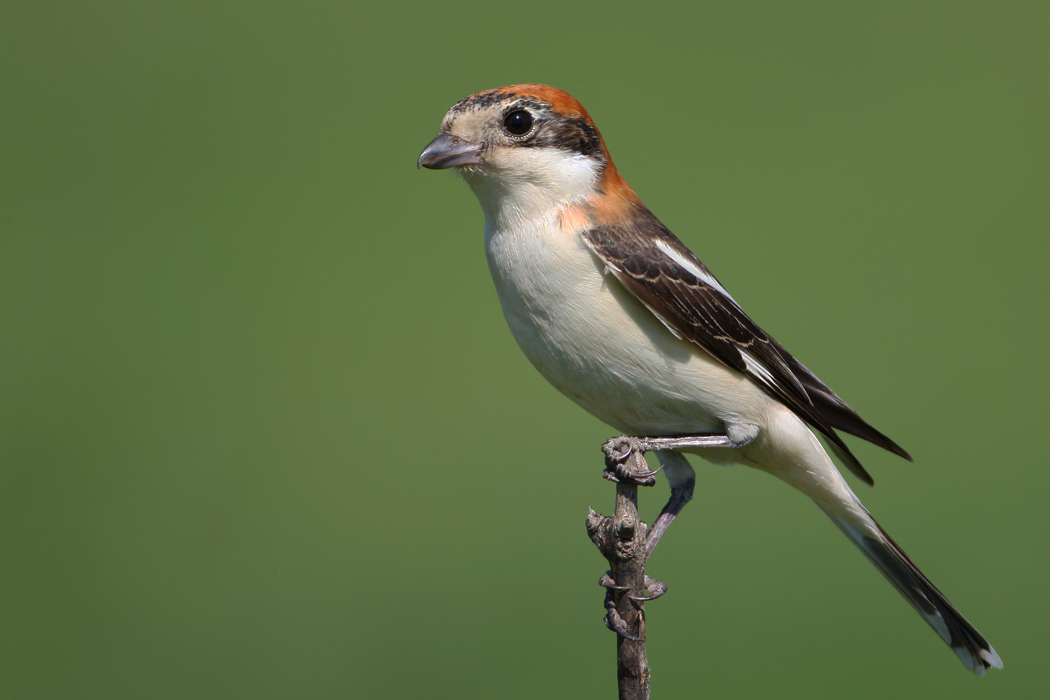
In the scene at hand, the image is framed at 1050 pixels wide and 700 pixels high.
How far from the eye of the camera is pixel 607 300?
3.90m

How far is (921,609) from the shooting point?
4.72 metres

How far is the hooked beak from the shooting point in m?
3.97

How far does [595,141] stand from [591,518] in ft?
6.14

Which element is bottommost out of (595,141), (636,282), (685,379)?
(685,379)

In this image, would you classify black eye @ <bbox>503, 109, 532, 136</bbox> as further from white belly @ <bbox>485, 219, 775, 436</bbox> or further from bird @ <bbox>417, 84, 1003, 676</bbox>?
white belly @ <bbox>485, 219, 775, 436</bbox>

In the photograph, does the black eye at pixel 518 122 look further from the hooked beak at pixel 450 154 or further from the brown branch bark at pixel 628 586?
the brown branch bark at pixel 628 586

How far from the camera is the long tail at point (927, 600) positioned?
4.55m

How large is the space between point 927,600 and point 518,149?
325 centimetres

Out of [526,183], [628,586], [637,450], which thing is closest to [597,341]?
[637,450]

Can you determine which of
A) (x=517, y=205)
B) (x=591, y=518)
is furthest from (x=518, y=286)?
(x=591, y=518)

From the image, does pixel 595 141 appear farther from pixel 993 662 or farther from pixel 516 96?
pixel 993 662

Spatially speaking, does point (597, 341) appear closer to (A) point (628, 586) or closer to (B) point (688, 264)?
(B) point (688, 264)

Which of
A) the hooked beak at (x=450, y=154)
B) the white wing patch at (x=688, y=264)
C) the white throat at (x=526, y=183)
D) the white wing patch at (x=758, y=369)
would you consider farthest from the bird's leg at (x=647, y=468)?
the hooked beak at (x=450, y=154)

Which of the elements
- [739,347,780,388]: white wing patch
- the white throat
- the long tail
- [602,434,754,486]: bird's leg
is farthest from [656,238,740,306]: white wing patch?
the long tail
